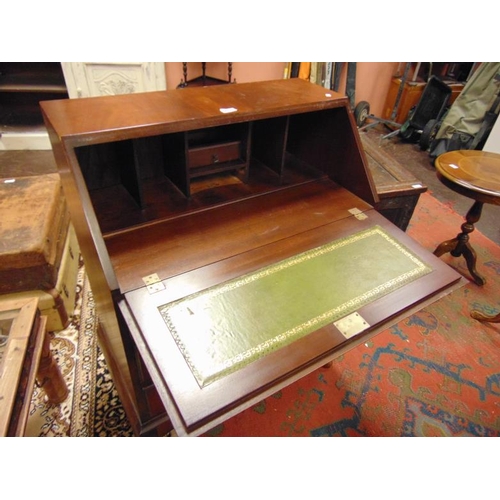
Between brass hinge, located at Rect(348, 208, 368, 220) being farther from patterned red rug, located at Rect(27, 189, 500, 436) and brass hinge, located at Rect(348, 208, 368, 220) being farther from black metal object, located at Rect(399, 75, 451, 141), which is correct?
black metal object, located at Rect(399, 75, 451, 141)

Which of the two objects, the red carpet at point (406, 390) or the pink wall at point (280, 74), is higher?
the pink wall at point (280, 74)

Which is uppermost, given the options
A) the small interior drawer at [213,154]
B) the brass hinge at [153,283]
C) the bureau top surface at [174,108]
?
the bureau top surface at [174,108]

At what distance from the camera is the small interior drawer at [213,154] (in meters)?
1.21

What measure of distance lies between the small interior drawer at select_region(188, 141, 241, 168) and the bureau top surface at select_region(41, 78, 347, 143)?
159 mm

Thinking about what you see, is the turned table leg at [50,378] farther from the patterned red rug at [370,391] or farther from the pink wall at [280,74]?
the pink wall at [280,74]

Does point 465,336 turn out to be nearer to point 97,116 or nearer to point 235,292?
point 235,292

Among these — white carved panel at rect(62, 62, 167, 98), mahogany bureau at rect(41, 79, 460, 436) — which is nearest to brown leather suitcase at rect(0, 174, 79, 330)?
mahogany bureau at rect(41, 79, 460, 436)

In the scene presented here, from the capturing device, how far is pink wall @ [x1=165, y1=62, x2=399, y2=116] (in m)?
3.27

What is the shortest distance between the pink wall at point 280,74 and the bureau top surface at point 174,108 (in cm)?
230

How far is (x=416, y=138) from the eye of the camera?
3.93m

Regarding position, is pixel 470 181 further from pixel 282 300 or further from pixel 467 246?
pixel 282 300

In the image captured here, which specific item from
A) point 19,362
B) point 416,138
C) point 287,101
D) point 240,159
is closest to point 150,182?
point 240,159

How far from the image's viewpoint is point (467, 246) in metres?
2.24

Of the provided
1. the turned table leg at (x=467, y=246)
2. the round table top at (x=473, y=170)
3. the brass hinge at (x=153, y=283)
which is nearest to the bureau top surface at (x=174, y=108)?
the brass hinge at (x=153, y=283)
